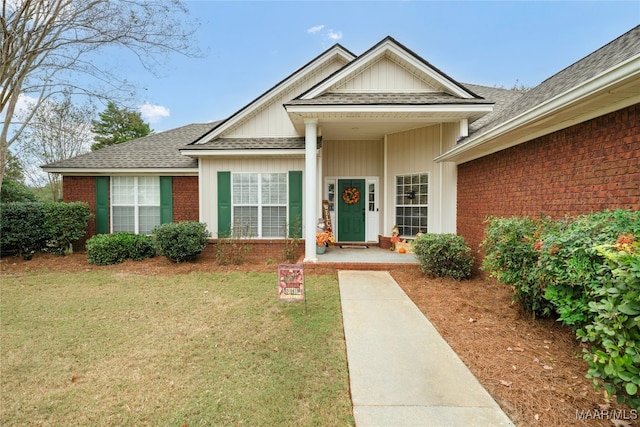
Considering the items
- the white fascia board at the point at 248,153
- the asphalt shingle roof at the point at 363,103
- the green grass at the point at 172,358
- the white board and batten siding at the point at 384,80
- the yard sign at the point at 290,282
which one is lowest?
the green grass at the point at 172,358

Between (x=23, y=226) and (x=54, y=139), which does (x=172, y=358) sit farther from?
(x=54, y=139)

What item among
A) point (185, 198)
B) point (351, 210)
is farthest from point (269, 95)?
point (351, 210)

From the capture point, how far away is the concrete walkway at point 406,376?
2.44 metres

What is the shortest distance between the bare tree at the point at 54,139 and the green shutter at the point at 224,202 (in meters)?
12.3

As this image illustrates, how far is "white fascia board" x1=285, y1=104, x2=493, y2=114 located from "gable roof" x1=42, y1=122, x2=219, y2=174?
476 centimetres

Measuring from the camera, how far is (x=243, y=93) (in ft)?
52.6

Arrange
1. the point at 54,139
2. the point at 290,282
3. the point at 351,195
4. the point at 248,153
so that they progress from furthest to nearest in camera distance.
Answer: the point at 54,139, the point at 351,195, the point at 248,153, the point at 290,282

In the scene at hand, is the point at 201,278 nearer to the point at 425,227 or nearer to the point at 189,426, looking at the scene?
the point at 189,426

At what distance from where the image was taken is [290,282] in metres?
4.61

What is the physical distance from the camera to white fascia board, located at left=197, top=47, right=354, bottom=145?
937cm

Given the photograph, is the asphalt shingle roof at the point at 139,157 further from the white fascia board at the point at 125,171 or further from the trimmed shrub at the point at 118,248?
the trimmed shrub at the point at 118,248

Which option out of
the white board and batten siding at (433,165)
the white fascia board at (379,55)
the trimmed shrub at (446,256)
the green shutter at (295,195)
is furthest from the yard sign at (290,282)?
the white board and batten siding at (433,165)

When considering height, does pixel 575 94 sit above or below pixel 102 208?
above

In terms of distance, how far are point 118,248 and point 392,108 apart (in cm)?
842
